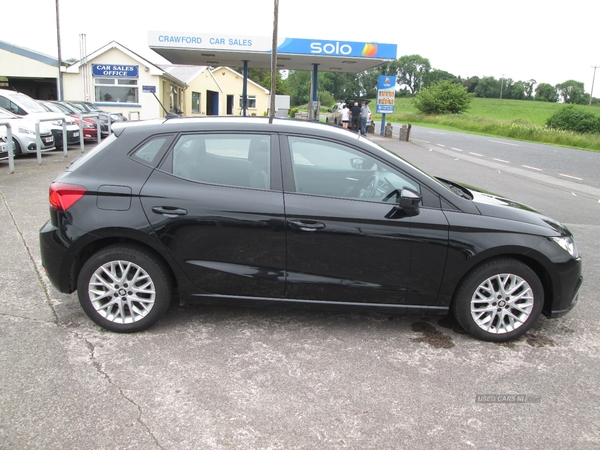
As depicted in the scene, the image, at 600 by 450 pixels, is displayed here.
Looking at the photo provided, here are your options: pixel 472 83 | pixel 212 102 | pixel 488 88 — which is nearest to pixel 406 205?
pixel 212 102

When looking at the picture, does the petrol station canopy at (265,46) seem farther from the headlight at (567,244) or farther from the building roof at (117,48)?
the headlight at (567,244)

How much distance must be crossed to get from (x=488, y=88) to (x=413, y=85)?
65.8ft

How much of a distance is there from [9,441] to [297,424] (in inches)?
60.3

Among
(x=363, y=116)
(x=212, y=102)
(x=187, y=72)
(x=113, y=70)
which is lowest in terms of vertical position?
(x=363, y=116)

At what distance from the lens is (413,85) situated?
138 m

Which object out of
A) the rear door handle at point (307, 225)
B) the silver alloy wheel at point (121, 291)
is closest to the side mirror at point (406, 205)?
the rear door handle at point (307, 225)

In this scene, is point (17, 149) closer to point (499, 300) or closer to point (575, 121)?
point (499, 300)

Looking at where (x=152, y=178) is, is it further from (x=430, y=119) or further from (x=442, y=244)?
(x=430, y=119)

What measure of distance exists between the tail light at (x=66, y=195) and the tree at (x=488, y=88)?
5290 inches

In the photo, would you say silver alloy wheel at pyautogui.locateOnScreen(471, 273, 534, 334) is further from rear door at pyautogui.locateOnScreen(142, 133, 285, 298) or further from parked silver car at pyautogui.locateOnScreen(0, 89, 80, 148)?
parked silver car at pyautogui.locateOnScreen(0, 89, 80, 148)

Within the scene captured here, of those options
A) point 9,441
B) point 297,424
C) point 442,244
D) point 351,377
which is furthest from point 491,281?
point 9,441

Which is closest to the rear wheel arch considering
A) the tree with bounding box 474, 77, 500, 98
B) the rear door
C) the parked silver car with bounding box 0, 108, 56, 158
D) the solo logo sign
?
the rear door

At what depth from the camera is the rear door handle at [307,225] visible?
3.81m

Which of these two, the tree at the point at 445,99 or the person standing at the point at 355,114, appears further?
the tree at the point at 445,99
